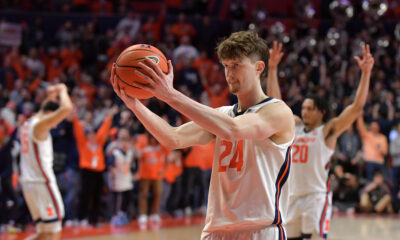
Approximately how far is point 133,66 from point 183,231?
22.3 ft

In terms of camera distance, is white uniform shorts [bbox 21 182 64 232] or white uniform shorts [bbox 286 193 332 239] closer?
white uniform shorts [bbox 286 193 332 239]

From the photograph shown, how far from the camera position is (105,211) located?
10664 millimetres

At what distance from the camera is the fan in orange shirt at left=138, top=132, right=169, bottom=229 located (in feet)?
34.4

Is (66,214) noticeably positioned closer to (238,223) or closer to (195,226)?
(195,226)

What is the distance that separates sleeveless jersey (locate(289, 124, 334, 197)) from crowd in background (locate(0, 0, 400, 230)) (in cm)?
511

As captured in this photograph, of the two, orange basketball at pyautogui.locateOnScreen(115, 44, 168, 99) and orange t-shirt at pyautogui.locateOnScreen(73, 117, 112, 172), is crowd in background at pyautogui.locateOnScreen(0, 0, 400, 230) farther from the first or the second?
orange basketball at pyautogui.locateOnScreen(115, 44, 168, 99)

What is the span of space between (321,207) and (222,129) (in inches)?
126

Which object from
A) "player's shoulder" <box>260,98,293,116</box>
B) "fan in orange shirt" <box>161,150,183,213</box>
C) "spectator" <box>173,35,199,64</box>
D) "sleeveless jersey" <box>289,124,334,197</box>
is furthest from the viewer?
"spectator" <box>173,35,199,64</box>

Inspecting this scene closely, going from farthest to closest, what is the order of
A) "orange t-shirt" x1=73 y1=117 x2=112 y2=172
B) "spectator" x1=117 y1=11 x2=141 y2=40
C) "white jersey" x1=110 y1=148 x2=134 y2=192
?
"spectator" x1=117 y1=11 x2=141 y2=40
"white jersey" x1=110 y1=148 x2=134 y2=192
"orange t-shirt" x1=73 y1=117 x2=112 y2=172

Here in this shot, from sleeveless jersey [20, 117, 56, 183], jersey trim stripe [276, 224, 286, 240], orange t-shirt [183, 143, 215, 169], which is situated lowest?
orange t-shirt [183, 143, 215, 169]

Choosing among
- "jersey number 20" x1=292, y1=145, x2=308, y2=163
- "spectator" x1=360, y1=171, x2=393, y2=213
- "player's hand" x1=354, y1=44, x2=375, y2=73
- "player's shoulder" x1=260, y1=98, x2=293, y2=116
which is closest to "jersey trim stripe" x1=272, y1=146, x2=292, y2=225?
"player's shoulder" x1=260, y1=98, x2=293, y2=116

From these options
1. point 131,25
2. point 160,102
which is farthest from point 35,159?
point 131,25

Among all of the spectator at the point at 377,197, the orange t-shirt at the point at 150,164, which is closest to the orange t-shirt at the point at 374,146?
the spectator at the point at 377,197

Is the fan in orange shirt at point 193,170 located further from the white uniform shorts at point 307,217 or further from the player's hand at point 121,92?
the player's hand at point 121,92
